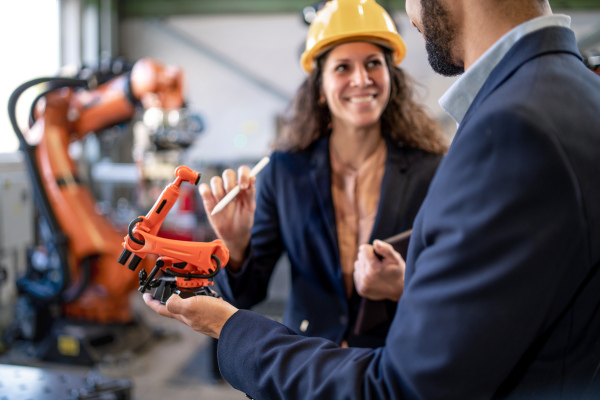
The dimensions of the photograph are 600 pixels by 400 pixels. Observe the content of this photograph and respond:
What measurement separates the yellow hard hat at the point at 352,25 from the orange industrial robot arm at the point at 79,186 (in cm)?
190

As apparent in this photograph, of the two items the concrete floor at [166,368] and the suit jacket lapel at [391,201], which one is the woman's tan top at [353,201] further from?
the concrete floor at [166,368]

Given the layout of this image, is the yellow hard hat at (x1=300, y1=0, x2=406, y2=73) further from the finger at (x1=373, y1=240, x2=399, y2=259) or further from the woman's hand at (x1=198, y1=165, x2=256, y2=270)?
the finger at (x1=373, y1=240, x2=399, y2=259)

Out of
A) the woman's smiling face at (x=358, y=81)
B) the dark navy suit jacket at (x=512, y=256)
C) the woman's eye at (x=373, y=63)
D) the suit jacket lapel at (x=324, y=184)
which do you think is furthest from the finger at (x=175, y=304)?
the woman's eye at (x=373, y=63)

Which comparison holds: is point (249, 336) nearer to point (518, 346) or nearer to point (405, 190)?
point (518, 346)

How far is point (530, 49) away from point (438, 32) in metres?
0.17

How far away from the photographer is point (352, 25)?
1430mm

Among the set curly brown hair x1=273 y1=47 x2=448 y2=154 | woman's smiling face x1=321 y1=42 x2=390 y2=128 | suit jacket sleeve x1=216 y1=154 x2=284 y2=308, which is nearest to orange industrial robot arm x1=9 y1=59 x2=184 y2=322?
curly brown hair x1=273 y1=47 x2=448 y2=154

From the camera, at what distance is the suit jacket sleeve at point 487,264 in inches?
22.3

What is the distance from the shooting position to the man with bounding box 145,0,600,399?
568 mm

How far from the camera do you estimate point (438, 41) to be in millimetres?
805

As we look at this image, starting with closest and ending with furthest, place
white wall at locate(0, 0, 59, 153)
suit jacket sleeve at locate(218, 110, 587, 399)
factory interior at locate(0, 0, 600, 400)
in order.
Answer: suit jacket sleeve at locate(218, 110, 587, 399) → factory interior at locate(0, 0, 600, 400) → white wall at locate(0, 0, 59, 153)

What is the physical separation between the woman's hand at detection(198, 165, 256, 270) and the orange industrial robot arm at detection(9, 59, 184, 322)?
2.10 metres

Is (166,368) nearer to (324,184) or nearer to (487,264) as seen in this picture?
(324,184)

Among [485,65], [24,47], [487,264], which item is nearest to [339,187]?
[485,65]
